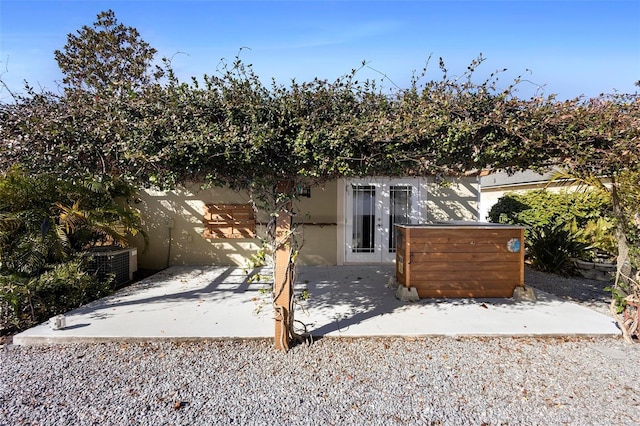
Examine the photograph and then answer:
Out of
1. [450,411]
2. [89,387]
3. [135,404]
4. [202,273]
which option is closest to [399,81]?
[450,411]

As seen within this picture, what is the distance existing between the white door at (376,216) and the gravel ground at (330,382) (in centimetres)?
455

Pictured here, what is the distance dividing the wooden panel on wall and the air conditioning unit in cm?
176

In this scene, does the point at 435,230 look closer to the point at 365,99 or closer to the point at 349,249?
the point at 365,99

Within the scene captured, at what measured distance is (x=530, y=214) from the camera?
9258 millimetres

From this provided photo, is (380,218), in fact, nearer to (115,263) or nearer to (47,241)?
(115,263)

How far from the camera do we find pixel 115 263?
7.00m

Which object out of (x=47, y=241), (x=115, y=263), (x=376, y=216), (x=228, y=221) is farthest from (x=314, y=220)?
(x=47, y=241)

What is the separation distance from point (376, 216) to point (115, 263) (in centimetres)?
558

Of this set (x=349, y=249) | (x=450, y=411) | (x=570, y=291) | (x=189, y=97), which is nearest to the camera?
(x=450, y=411)

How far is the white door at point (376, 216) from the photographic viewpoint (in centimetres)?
876

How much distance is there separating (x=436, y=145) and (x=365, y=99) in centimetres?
85

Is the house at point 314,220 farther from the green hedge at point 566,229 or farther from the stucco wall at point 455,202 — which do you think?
the green hedge at point 566,229

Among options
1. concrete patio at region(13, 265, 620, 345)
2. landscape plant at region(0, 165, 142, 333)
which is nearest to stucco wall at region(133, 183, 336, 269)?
landscape plant at region(0, 165, 142, 333)

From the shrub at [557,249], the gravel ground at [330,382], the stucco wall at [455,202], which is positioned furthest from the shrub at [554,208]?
the gravel ground at [330,382]
